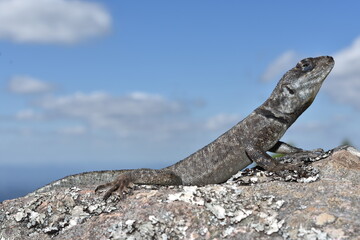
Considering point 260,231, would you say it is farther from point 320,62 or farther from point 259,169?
point 320,62

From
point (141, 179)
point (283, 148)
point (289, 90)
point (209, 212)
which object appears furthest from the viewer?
point (283, 148)

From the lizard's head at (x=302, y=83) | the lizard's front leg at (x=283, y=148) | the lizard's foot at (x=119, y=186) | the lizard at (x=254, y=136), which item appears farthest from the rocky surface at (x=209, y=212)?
the lizard's front leg at (x=283, y=148)

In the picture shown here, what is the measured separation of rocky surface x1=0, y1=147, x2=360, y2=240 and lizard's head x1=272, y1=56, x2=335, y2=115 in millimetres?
1648

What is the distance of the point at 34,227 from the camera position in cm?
632

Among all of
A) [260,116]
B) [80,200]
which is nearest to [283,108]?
[260,116]

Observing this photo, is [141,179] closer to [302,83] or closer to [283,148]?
[283,148]

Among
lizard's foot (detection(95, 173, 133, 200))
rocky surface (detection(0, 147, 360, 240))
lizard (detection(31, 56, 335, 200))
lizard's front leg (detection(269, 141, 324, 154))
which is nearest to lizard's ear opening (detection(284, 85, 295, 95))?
lizard (detection(31, 56, 335, 200))

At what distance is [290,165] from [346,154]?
43.2 inches

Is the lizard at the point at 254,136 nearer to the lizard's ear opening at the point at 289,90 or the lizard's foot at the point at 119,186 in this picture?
the lizard's ear opening at the point at 289,90

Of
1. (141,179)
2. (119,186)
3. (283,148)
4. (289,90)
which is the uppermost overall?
(289,90)

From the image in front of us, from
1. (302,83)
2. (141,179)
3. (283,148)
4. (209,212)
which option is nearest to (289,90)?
(302,83)

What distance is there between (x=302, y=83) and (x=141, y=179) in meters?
3.51

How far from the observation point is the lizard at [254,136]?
824 cm

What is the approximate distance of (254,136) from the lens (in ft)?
27.6
